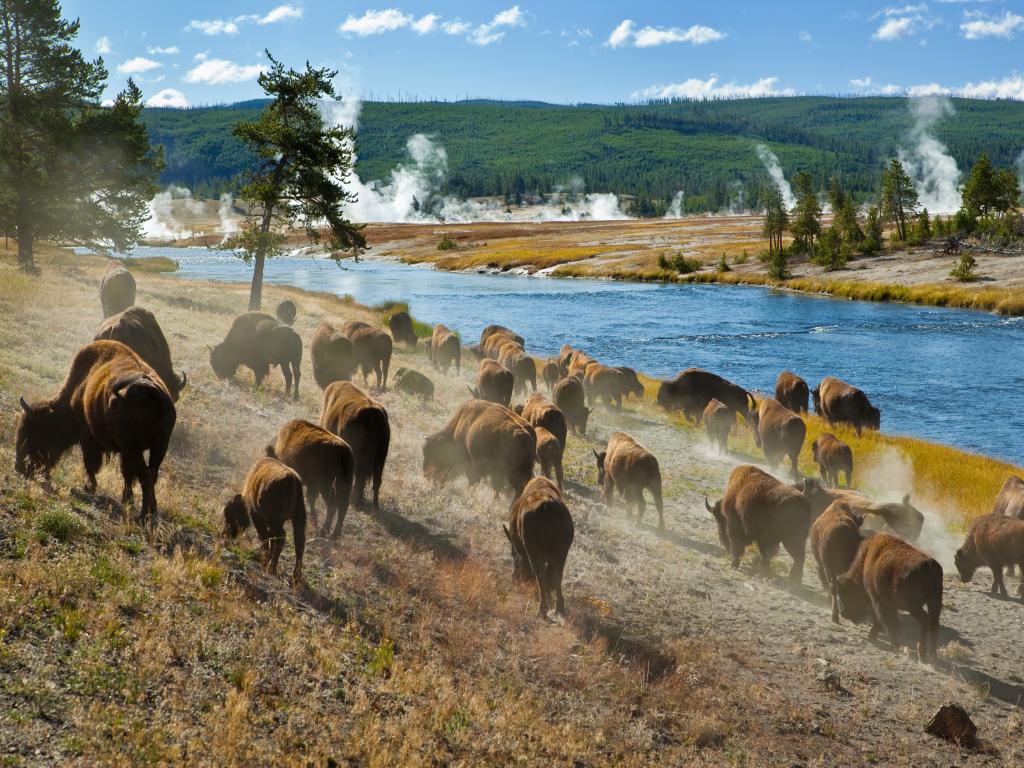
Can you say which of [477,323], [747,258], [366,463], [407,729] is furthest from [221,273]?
[407,729]

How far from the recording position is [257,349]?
16.9 m

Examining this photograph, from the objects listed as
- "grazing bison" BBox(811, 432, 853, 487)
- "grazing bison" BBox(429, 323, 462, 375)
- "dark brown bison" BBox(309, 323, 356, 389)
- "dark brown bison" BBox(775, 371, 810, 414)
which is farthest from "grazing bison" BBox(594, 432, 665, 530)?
"grazing bison" BBox(429, 323, 462, 375)

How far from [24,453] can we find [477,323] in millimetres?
35843

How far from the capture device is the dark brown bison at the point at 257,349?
662 inches

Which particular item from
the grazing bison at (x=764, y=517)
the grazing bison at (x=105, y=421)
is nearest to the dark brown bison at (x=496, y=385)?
the grazing bison at (x=764, y=517)

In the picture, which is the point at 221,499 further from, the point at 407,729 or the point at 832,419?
the point at 832,419

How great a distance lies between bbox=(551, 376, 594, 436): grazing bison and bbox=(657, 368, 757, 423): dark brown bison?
4.86m

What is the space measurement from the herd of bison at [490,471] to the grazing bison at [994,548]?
0.02m

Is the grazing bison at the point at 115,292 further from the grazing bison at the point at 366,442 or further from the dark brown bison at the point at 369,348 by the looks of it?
the grazing bison at the point at 366,442

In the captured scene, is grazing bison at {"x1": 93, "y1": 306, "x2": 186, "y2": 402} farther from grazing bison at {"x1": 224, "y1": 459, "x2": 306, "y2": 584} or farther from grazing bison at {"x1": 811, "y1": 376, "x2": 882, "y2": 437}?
grazing bison at {"x1": 811, "y1": 376, "x2": 882, "y2": 437}

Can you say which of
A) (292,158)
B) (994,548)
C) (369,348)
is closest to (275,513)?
(994,548)

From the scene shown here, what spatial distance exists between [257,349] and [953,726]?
1392 centimetres

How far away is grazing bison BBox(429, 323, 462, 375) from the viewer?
2520 centimetres

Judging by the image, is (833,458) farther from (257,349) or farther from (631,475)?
(257,349)
